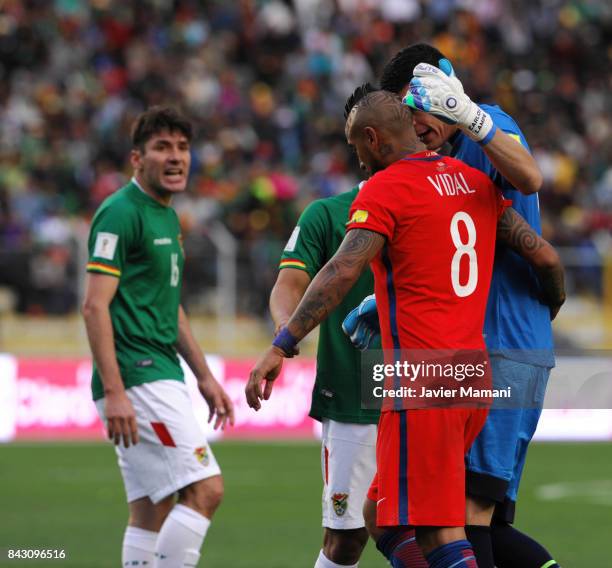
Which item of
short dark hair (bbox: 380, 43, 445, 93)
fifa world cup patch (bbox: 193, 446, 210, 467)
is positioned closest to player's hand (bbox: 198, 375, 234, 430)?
fifa world cup patch (bbox: 193, 446, 210, 467)

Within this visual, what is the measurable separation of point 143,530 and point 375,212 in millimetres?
2589

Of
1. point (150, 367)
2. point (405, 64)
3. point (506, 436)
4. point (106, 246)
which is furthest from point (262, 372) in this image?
point (106, 246)

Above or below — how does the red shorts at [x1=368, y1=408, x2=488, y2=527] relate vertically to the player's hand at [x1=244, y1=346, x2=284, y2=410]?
below

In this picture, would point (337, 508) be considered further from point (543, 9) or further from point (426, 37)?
point (543, 9)

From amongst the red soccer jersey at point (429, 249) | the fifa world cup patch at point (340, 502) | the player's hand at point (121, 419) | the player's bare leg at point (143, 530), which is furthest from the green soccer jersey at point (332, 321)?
the red soccer jersey at point (429, 249)

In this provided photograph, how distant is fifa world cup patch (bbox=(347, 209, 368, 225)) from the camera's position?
4.86 m

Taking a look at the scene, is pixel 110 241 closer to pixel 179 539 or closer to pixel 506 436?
pixel 179 539

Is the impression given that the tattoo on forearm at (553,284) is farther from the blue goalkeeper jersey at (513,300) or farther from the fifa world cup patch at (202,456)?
the fifa world cup patch at (202,456)

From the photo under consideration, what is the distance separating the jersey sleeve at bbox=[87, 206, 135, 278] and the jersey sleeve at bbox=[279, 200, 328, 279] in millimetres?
898

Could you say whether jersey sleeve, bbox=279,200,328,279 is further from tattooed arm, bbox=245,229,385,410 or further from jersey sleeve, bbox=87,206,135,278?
tattooed arm, bbox=245,229,385,410

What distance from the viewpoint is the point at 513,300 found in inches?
211

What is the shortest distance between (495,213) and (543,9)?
22.2m

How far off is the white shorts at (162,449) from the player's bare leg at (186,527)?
61 millimetres

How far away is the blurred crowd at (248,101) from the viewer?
719 inches
